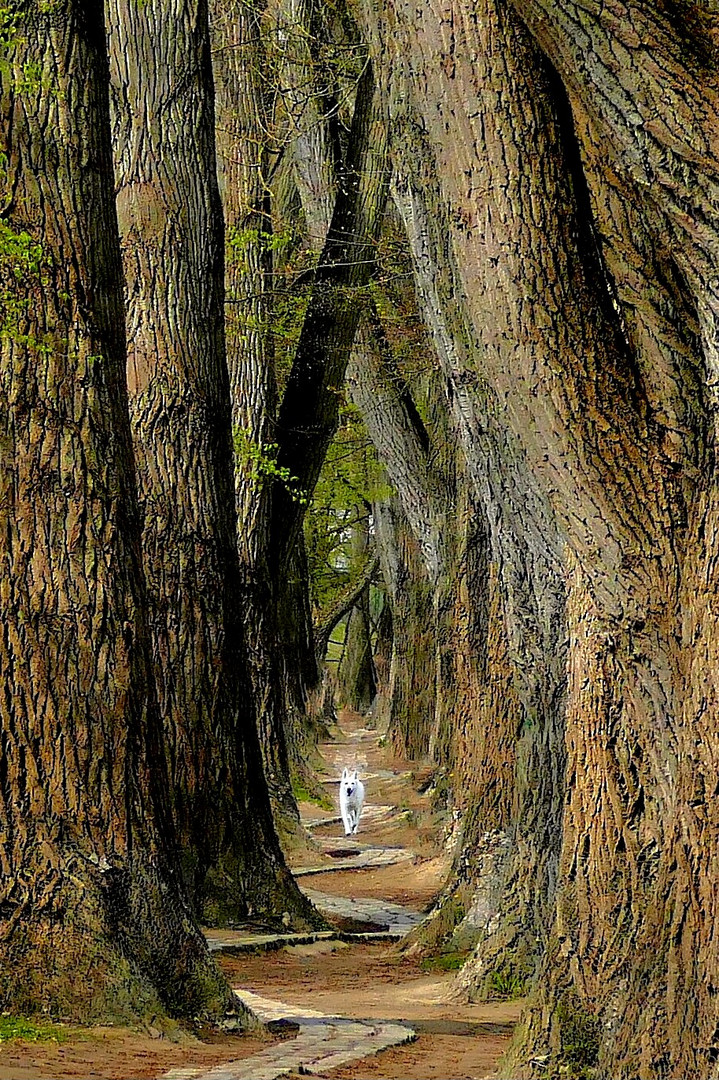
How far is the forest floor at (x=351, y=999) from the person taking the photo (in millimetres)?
6109

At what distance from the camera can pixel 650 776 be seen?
5551 mm

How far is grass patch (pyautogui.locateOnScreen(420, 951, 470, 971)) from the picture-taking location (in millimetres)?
10523

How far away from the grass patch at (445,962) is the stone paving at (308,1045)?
221 centimetres

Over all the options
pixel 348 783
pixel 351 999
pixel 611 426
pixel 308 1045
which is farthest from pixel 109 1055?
pixel 348 783

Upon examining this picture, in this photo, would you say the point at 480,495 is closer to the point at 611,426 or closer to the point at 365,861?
the point at 611,426

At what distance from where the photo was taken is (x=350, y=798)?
19219 mm

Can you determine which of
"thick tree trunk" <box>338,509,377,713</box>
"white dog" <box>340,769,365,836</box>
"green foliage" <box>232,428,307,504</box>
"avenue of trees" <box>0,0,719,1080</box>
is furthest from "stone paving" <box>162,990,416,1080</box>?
"thick tree trunk" <box>338,509,377,713</box>

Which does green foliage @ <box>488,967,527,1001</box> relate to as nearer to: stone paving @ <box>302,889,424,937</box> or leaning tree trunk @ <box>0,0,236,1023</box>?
leaning tree trunk @ <box>0,0,236,1023</box>

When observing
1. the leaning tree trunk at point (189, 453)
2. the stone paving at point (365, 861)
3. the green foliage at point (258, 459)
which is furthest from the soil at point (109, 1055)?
the stone paving at point (365, 861)

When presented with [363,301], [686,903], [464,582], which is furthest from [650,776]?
[363,301]

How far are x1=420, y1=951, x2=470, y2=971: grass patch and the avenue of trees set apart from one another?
0.13m

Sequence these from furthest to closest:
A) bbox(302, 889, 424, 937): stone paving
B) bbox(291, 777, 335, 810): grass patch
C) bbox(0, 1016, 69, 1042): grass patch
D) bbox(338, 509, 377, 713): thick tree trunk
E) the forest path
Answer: bbox(338, 509, 377, 713): thick tree trunk
bbox(291, 777, 335, 810): grass patch
bbox(302, 889, 424, 937): stone paving
the forest path
bbox(0, 1016, 69, 1042): grass patch

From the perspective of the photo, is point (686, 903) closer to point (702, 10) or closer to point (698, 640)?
point (698, 640)

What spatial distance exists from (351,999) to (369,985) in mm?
700
